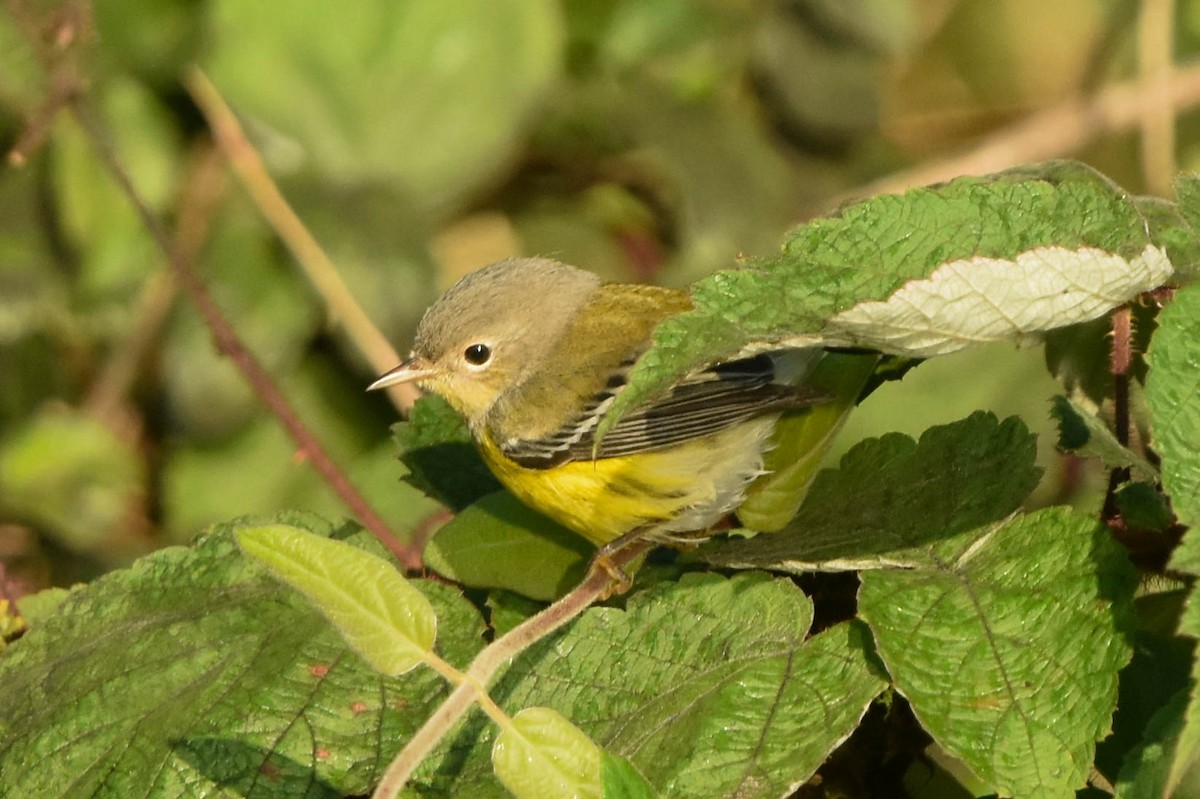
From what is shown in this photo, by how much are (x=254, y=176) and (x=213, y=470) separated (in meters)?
1.03

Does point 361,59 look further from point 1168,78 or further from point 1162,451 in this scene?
point 1162,451

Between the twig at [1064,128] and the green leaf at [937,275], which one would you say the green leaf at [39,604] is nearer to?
the green leaf at [937,275]

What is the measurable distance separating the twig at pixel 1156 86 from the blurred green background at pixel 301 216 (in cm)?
16

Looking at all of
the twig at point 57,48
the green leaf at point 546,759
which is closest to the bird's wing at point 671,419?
the green leaf at point 546,759

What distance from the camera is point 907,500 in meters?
1.69

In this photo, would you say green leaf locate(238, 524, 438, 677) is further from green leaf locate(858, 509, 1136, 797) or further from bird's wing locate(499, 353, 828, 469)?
bird's wing locate(499, 353, 828, 469)

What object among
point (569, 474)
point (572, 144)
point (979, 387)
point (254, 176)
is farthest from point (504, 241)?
point (569, 474)

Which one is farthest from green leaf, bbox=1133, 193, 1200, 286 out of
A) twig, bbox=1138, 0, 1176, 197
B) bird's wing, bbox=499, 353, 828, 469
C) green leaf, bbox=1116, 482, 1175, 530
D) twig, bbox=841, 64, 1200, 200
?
twig, bbox=1138, 0, 1176, 197

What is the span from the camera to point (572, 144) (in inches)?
200

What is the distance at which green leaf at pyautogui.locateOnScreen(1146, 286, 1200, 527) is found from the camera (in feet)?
4.17

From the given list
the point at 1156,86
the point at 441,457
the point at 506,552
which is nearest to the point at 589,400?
the point at 441,457

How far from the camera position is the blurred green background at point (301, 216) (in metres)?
4.37

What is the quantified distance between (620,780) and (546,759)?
75mm

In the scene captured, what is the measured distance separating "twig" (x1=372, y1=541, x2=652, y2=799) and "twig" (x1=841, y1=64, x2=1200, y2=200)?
3677 millimetres
